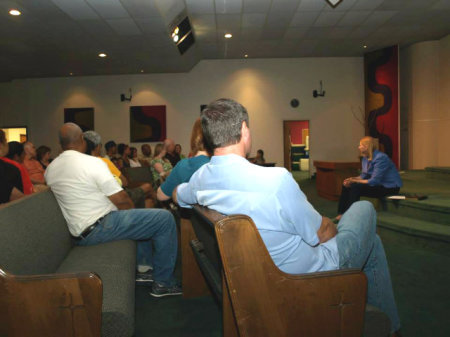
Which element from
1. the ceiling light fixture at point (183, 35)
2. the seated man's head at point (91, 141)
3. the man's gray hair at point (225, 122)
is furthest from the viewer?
the ceiling light fixture at point (183, 35)

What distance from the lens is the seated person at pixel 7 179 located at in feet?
7.70

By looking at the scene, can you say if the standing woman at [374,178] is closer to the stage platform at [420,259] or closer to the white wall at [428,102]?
the stage platform at [420,259]

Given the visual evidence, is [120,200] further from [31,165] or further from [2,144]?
[31,165]

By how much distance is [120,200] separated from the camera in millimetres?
2428

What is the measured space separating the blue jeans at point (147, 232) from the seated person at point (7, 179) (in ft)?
1.91

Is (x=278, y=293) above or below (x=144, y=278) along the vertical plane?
above

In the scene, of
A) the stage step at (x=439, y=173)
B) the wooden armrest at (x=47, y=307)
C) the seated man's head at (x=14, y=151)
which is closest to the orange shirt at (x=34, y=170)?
the seated man's head at (x=14, y=151)

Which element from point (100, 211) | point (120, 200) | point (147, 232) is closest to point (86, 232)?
point (100, 211)

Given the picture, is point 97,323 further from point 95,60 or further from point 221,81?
point 221,81

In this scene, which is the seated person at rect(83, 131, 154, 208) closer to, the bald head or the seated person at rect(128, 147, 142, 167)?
the bald head

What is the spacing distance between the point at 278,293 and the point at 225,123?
69 cm

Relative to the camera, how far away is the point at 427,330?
6.39ft

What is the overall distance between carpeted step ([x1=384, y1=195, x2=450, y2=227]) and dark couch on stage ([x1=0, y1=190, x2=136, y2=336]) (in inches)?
142

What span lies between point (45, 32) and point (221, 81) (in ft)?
17.2
